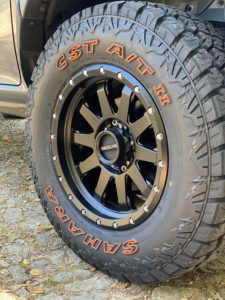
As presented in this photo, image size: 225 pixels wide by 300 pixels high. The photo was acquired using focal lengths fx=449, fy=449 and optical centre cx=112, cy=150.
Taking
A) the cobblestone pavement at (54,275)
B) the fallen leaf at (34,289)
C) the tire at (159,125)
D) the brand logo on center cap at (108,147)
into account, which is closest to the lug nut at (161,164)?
the tire at (159,125)

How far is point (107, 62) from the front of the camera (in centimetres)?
171

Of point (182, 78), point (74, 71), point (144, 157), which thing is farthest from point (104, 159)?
point (182, 78)

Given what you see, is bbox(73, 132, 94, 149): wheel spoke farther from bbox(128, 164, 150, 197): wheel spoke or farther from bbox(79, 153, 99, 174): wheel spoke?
bbox(128, 164, 150, 197): wheel spoke

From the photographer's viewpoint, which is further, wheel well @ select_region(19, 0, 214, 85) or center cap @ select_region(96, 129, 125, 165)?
wheel well @ select_region(19, 0, 214, 85)

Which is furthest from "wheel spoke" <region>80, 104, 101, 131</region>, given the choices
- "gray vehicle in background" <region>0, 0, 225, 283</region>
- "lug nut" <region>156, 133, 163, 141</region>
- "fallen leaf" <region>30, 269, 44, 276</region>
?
"fallen leaf" <region>30, 269, 44, 276</region>

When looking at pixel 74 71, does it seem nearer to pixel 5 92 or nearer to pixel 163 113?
pixel 163 113

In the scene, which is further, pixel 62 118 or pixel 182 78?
pixel 62 118

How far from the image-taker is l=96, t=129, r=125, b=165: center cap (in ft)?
5.69

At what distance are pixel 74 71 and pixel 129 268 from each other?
81cm

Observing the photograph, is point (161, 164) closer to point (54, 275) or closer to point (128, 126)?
point (128, 126)

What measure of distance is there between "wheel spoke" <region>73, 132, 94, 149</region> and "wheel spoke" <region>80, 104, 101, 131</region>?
4cm

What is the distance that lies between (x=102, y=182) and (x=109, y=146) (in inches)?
6.8

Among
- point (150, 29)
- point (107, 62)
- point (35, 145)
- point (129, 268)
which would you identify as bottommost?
point (129, 268)

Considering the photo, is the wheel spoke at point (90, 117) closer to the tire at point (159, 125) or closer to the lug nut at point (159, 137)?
the tire at point (159, 125)
